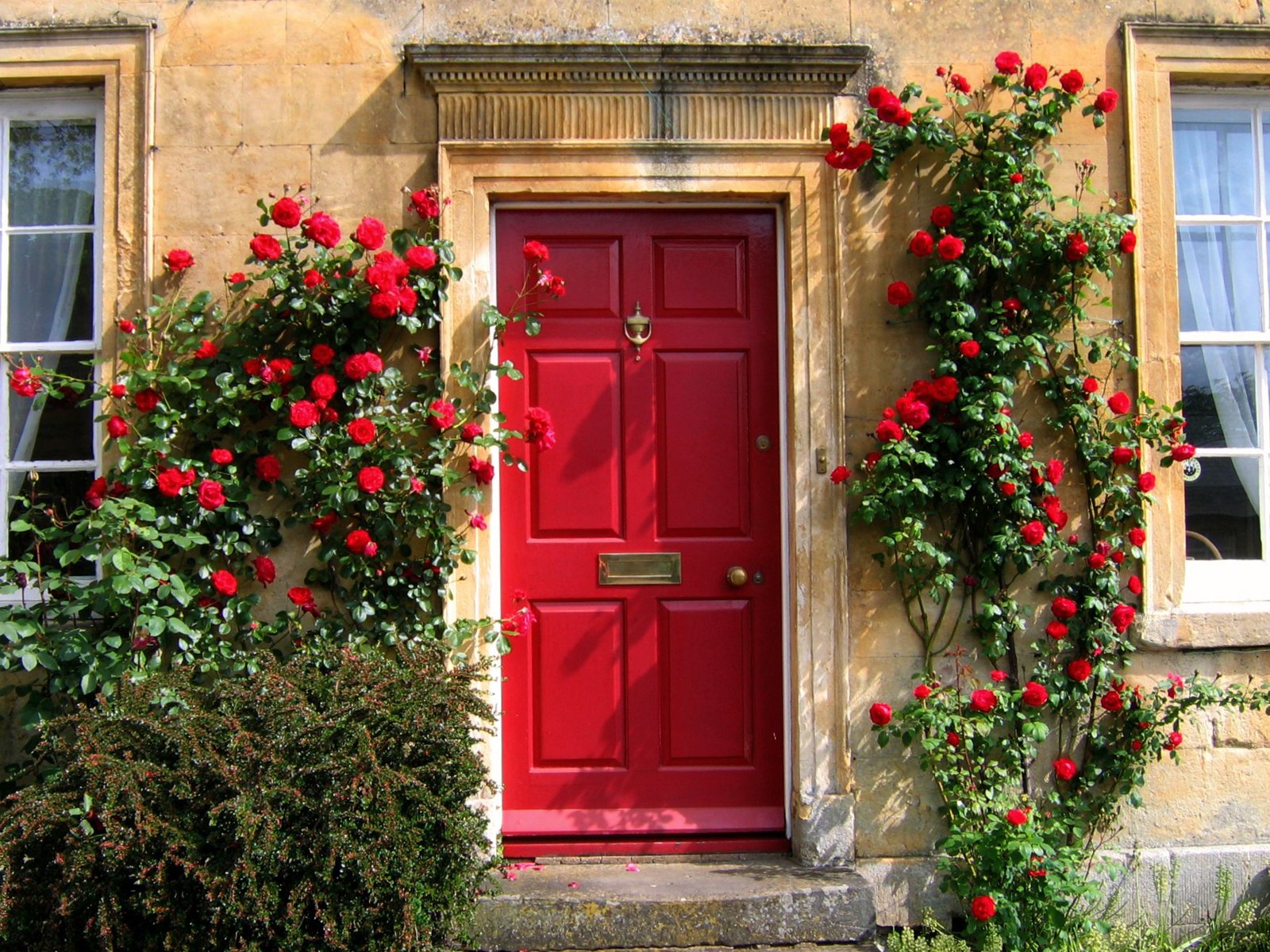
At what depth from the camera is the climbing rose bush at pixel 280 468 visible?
3887 mm

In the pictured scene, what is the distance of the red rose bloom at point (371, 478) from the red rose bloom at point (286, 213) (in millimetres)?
952

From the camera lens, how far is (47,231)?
4309mm

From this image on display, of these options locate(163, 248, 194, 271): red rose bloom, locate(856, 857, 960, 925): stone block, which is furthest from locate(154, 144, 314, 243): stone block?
locate(856, 857, 960, 925): stone block

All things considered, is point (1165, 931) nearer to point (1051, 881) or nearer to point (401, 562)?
point (1051, 881)

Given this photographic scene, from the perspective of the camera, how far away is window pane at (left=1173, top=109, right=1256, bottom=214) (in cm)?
448

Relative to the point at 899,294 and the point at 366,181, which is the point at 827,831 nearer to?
the point at 899,294

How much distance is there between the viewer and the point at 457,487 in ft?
13.5

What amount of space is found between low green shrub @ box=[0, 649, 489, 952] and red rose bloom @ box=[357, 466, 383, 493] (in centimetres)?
64

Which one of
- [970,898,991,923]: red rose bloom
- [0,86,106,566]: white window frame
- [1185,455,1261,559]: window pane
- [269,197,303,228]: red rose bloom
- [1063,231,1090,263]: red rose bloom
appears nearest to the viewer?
[970,898,991,923]: red rose bloom

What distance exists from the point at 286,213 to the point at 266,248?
0.15 meters

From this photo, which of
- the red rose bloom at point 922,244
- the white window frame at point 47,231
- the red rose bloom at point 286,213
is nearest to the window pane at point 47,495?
the white window frame at point 47,231

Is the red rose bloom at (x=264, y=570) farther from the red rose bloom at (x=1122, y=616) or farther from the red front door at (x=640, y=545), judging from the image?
the red rose bloom at (x=1122, y=616)

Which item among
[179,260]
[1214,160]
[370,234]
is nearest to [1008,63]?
[1214,160]

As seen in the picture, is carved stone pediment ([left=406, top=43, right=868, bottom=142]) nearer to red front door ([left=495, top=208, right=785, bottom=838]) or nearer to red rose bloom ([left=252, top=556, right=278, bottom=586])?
red front door ([left=495, top=208, right=785, bottom=838])
